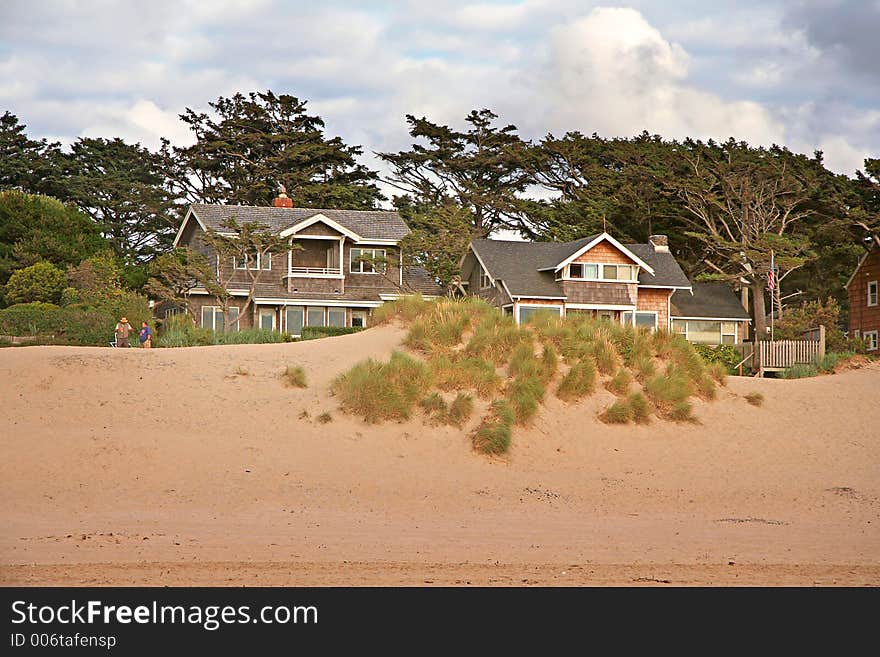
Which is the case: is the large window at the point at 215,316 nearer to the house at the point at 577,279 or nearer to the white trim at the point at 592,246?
the house at the point at 577,279

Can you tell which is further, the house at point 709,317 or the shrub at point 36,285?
the house at point 709,317

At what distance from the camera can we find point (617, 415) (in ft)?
73.0

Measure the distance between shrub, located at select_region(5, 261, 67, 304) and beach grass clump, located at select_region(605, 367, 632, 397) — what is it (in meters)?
32.0

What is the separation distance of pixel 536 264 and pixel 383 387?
98.3 feet

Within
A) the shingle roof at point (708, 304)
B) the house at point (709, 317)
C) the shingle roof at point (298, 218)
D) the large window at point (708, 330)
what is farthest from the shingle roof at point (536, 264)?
the shingle roof at point (298, 218)

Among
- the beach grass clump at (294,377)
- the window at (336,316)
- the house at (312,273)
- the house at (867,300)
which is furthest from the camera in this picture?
the house at (867,300)

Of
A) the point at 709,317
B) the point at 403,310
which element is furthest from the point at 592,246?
the point at 403,310

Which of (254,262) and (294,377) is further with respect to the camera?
(254,262)

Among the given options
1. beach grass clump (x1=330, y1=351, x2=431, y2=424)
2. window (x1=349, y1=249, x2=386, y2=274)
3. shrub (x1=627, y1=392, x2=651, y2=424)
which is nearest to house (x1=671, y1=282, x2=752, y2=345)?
window (x1=349, y1=249, x2=386, y2=274)

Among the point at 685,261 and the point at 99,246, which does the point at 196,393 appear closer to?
the point at 99,246

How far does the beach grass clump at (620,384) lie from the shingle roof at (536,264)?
25176mm

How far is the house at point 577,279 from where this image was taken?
162 ft

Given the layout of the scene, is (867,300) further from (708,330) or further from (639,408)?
(639,408)

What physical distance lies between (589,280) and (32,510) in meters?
36.0
